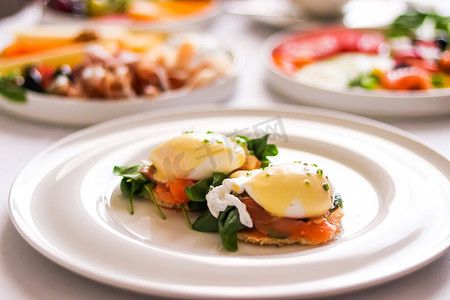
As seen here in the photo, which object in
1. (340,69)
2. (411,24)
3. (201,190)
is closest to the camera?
(201,190)

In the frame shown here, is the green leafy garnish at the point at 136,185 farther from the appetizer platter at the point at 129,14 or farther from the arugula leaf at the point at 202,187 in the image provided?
the appetizer platter at the point at 129,14

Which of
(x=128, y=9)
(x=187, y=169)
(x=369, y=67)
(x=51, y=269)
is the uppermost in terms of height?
(x=187, y=169)

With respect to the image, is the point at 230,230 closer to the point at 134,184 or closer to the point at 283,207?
the point at 283,207

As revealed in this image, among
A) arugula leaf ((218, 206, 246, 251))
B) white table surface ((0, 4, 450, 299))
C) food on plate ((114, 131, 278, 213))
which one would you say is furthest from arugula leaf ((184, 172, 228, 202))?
white table surface ((0, 4, 450, 299))

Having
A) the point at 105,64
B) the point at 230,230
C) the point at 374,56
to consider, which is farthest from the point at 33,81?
the point at 374,56

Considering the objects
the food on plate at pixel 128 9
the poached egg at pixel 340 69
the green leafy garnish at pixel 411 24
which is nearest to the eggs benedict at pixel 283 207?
the poached egg at pixel 340 69

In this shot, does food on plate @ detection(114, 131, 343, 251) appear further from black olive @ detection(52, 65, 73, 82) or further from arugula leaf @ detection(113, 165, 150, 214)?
black olive @ detection(52, 65, 73, 82)
